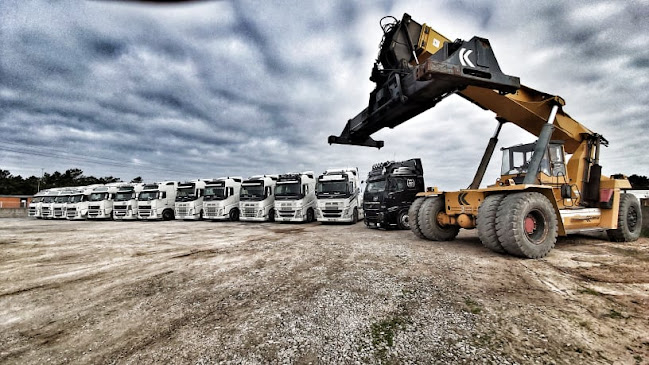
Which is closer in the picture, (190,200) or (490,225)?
(490,225)

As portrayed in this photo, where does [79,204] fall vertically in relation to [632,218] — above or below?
below

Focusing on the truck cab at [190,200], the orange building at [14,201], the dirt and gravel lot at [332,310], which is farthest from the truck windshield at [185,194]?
the orange building at [14,201]

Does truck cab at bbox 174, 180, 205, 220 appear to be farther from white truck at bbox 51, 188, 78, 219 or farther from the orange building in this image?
the orange building

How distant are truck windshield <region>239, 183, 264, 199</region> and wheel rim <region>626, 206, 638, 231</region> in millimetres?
15256

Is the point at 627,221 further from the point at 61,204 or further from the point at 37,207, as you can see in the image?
the point at 37,207

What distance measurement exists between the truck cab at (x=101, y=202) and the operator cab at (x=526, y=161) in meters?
24.7

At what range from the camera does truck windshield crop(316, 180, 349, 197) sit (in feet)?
45.0

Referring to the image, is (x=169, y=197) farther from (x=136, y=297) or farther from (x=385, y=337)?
(x=385, y=337)

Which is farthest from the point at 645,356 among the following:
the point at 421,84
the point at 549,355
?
the point at 421,84

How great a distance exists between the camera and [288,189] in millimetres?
15273

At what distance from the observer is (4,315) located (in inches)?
126

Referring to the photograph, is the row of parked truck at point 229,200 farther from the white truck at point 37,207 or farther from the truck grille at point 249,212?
the white truck at point 37,207

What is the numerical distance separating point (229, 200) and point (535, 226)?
15.7 metres

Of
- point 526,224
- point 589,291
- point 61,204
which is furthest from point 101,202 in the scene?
point 589,291
